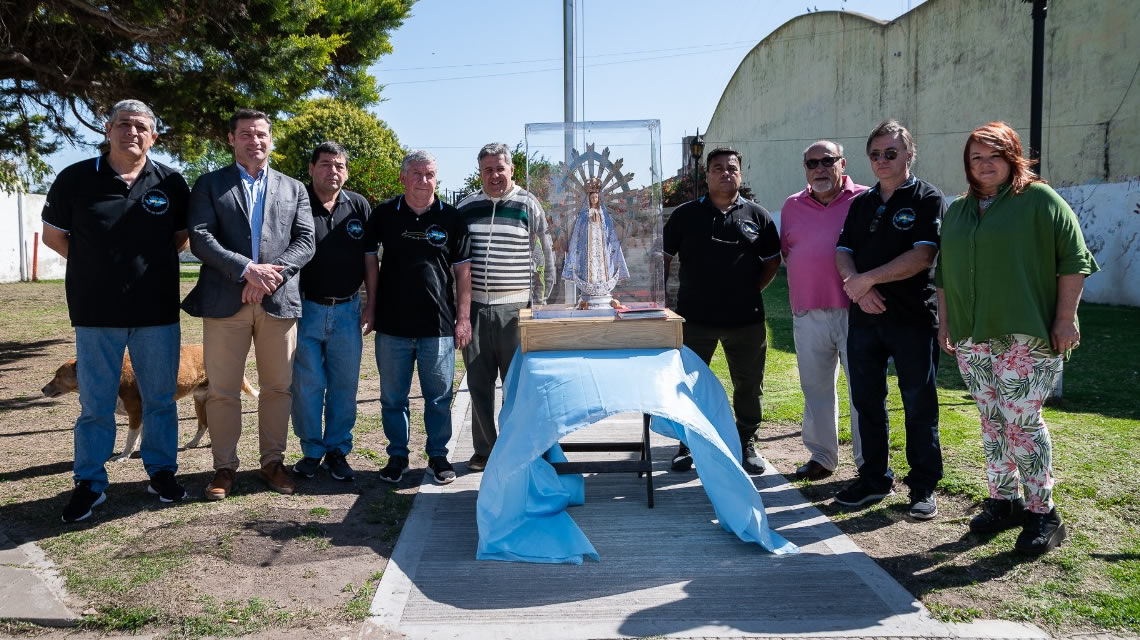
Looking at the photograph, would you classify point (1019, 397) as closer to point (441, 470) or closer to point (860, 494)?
point (860, 494)

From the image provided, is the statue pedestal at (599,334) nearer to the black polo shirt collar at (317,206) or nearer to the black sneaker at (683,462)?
the black sneaker at (683,462)

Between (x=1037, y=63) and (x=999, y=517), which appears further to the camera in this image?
(x=1037, y=63)

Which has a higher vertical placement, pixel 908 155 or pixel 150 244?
pixel 908 155

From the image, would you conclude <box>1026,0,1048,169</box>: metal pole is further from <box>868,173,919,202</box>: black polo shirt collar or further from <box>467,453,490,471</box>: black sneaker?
<box>467,453,490,471</box>: black sneaker

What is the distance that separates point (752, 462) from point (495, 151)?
271 cm

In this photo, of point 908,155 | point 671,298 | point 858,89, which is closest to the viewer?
point 908,155

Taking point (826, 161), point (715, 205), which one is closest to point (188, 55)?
point (715, 205)

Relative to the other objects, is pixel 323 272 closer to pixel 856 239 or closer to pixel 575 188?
pixel 575 188

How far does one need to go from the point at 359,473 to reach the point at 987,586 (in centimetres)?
389

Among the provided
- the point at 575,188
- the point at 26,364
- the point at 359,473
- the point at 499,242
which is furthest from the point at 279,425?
the point at 26,364

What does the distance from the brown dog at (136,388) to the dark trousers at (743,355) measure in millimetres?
3071

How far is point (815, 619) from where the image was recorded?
346 centimetres

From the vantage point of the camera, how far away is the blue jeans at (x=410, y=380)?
17.9 ft

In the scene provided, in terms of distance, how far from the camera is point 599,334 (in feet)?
15.3
